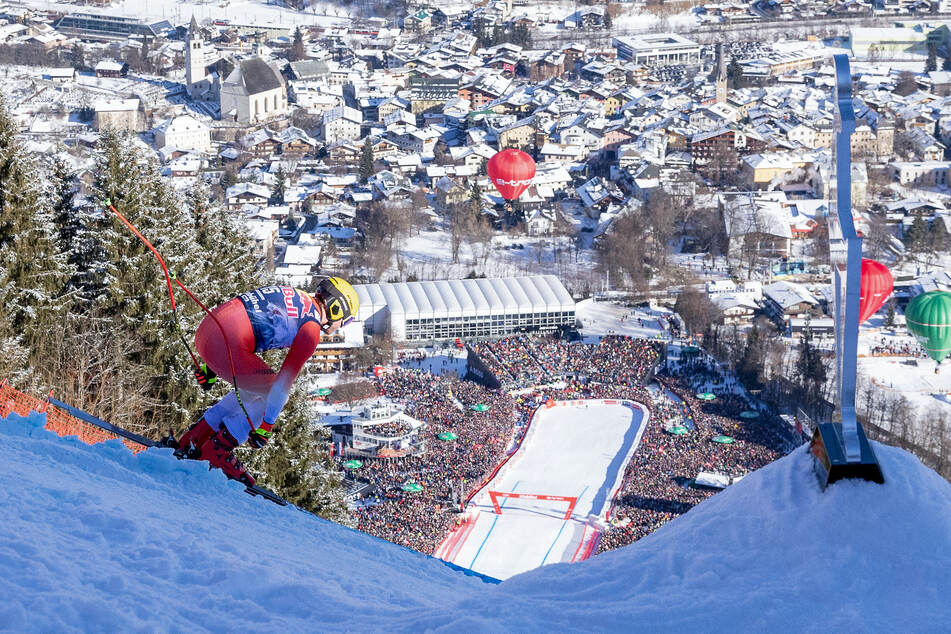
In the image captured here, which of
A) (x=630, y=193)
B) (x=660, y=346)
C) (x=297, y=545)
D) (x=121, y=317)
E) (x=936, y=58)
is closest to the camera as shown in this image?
(x=297, y=545)

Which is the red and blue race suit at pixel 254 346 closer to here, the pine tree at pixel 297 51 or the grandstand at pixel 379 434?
the grandstand at pixel 379 434

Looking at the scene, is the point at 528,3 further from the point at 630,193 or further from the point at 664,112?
the point at 630,193

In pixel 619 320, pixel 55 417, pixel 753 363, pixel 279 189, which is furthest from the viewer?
pixel 279 189

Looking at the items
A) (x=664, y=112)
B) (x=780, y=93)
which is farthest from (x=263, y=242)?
(x=780, y=93)

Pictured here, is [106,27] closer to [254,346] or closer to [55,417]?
[254,346]

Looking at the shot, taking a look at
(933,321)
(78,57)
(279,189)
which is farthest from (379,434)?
(78,57)

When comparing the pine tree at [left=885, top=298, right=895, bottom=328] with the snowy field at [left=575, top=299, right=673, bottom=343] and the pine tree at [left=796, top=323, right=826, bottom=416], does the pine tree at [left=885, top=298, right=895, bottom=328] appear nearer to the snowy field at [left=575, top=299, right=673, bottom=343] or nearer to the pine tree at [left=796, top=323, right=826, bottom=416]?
the pine tree at [left=796, top=323, right=826, bottom=416]
